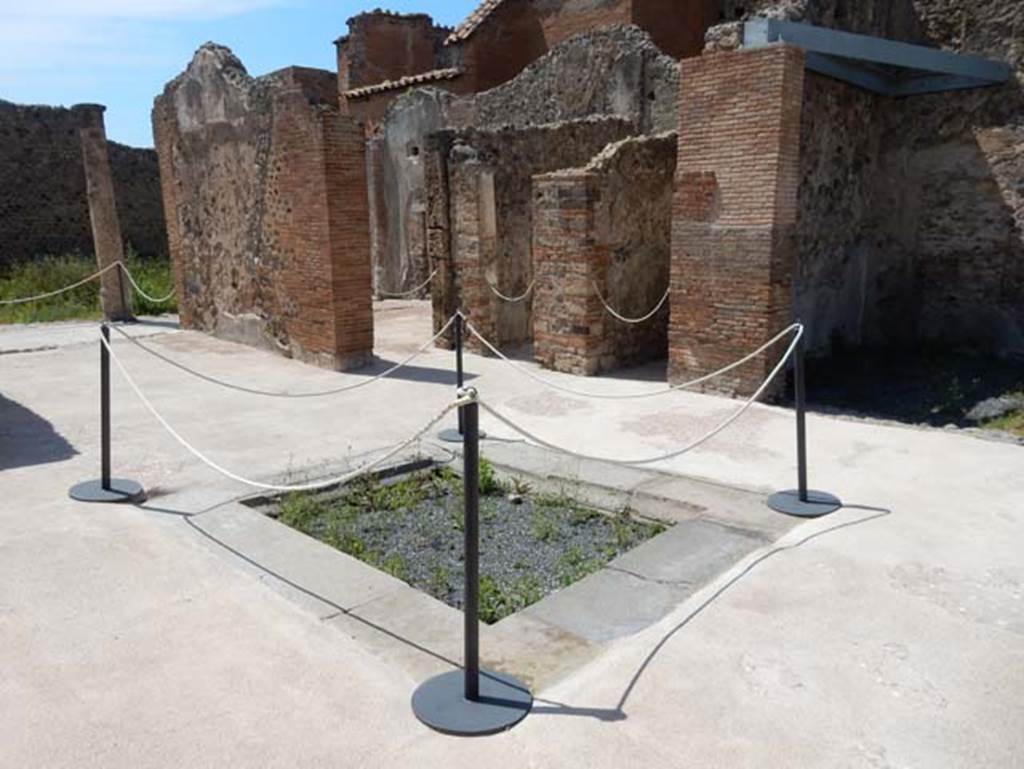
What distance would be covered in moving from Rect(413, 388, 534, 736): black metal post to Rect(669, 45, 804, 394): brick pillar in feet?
16.6

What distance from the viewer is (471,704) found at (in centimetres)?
275

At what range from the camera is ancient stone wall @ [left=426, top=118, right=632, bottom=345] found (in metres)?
9.61

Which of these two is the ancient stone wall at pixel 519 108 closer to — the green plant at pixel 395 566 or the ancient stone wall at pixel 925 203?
the ancient stone wall at pixel 925 203

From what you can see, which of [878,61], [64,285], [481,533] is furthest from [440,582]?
[64,285]

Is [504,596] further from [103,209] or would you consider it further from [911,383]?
[103,209]

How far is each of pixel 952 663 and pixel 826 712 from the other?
679mm

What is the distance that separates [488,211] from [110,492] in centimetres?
592

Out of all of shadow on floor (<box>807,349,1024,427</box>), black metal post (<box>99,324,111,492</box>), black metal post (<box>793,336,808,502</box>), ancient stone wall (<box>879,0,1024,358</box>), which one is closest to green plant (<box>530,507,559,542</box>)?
black metal post (<box>793,336,808,502</box>)

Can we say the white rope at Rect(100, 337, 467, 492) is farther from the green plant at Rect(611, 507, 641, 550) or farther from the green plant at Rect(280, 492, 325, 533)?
the green plant at Rect(611, 507, 641, 550)

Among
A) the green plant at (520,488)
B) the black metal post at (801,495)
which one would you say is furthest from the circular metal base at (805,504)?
the green plant at (520,488)

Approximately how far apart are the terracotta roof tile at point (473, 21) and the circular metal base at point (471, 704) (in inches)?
660

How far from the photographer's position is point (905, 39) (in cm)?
998

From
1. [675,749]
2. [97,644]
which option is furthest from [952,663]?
[97,644]

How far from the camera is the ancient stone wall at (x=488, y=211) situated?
961 centimetres
